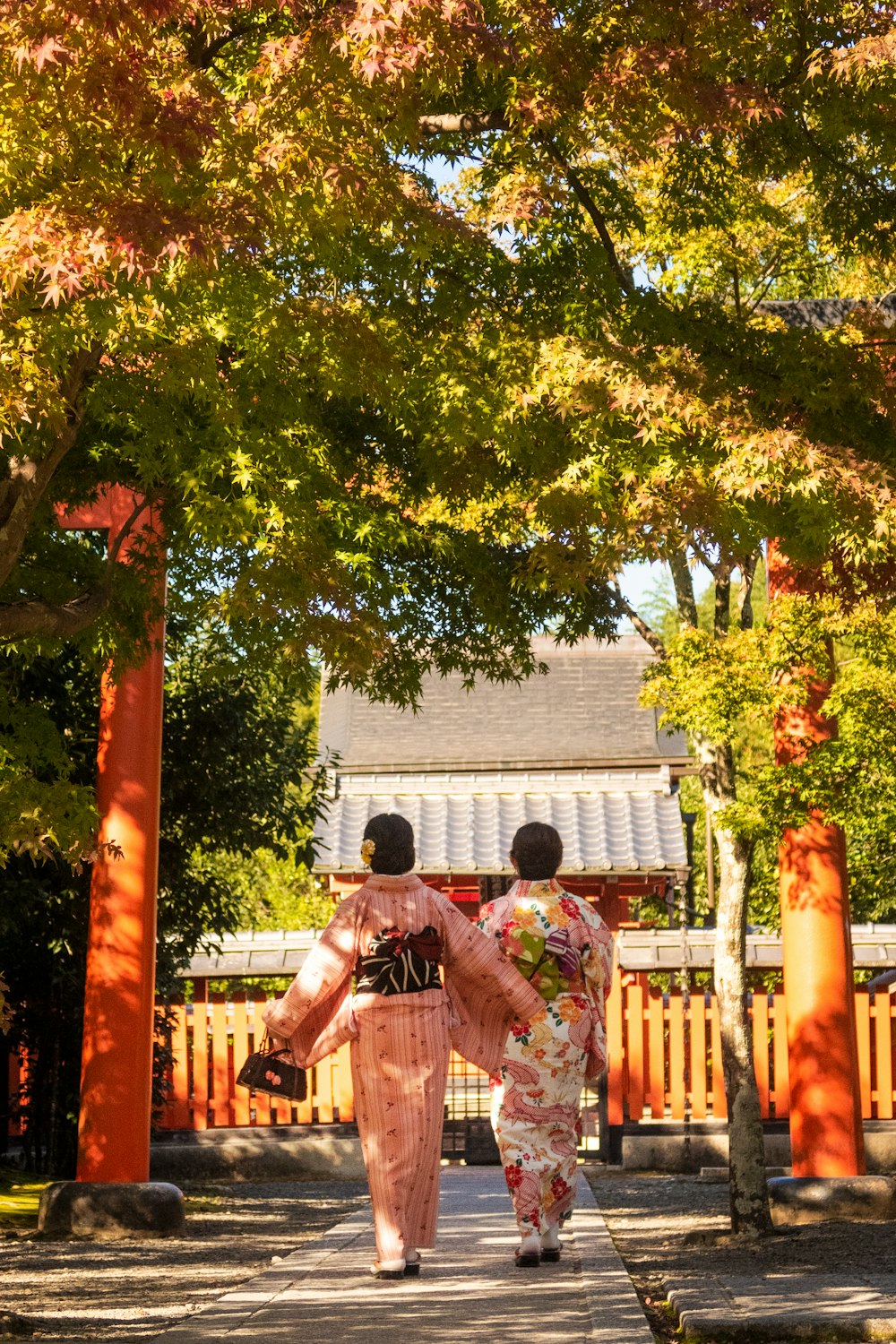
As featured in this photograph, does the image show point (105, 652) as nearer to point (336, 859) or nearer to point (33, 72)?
point (33, 72)

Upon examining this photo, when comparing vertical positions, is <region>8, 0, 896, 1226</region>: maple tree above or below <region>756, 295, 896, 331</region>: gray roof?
below

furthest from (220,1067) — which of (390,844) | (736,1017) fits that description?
(390,844)

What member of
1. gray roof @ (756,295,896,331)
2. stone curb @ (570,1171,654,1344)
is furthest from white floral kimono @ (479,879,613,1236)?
gray roof @ (756,295,896,331)

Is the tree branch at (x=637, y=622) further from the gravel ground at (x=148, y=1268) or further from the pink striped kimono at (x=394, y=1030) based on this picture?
the gravel ground at (x=148, y=1268)

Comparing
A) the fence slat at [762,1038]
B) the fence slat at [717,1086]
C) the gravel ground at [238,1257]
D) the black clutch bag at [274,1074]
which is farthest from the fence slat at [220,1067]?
the black clutch bag at [274,1074]

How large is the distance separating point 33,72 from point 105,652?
268 centimetres

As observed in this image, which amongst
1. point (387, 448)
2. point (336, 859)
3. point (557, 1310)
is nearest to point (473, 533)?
point (387, 448)

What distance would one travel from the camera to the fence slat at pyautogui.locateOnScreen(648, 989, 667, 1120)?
1193cm

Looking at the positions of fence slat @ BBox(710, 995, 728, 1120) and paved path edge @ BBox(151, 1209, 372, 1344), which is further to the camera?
fence slat @ BBox(710, 995, 728, 1120)

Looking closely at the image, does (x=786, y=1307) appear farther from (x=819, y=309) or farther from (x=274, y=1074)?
(x=819, y=309)

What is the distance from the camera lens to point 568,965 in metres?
6.51

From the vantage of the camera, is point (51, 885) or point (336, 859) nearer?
point (51, 885)

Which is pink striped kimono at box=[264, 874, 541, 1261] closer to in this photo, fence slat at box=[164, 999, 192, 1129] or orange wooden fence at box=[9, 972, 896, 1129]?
orange wooden fence at box=[9, 972, 896, 1129]

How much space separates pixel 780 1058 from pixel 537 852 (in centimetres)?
593
